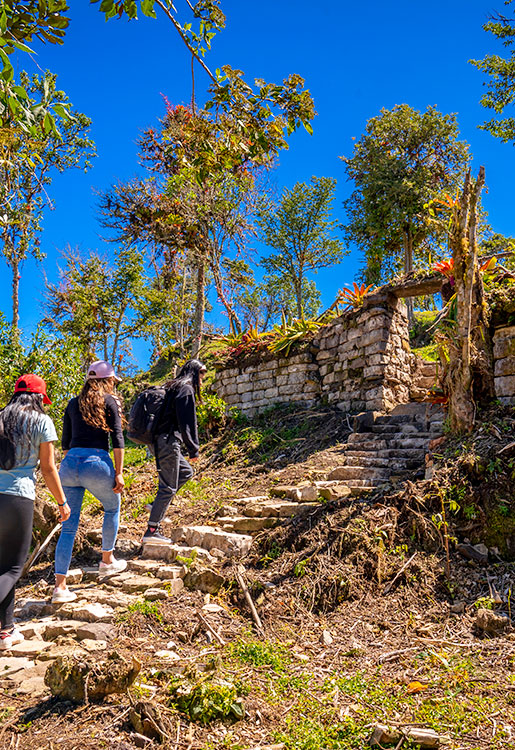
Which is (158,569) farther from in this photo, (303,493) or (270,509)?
(303,493)

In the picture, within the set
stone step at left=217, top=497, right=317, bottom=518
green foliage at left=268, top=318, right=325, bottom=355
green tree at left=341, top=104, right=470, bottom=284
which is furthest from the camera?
green tree at left=341, top=104, right=470, bottom=284

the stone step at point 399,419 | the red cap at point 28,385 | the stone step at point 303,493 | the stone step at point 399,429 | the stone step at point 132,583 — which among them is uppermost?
the red cap at point 28,385

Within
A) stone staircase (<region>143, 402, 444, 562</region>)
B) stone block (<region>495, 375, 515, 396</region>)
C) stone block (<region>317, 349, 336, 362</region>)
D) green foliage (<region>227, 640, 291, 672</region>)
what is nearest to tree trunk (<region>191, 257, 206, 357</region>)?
stone block (<region>317, 349, 336, 362</region>)

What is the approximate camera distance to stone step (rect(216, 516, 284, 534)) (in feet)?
16.1

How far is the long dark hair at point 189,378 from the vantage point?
17.0 ft

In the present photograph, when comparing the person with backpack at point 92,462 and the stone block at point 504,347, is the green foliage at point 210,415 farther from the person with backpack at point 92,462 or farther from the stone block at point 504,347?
the stone block at point 504,347

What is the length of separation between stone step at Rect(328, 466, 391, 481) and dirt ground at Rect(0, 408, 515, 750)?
525mm

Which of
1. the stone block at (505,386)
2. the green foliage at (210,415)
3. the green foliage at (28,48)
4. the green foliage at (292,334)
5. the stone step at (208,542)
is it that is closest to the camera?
the green foliage at (28,48)

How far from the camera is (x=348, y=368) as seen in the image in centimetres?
818

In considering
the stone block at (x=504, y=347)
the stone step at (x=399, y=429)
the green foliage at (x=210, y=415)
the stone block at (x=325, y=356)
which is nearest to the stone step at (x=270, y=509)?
the stone step at (x=399, y=429)

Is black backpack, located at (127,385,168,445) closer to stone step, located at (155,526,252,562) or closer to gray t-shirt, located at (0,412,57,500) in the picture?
stone step, located at (155,526,252,562)

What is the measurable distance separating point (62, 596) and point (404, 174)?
1778 centimetres

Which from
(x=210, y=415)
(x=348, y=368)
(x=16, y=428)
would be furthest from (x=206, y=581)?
(x=210, y=415)

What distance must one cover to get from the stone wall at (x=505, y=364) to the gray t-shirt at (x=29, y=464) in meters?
4.03
